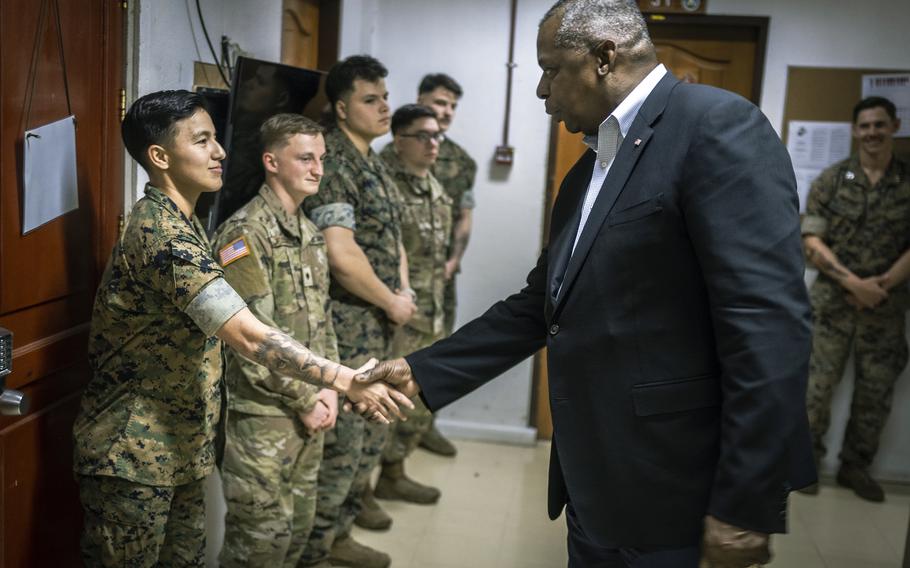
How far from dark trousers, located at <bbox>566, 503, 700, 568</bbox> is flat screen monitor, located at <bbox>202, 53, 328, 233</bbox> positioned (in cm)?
131

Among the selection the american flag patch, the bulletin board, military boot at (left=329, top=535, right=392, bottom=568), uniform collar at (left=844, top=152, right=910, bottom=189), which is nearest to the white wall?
the bulletin board

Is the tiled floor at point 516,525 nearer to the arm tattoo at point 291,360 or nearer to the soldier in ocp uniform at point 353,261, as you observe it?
the soldier in ocp uniform at point 353,261

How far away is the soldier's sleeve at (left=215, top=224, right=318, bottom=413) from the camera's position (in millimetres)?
2191

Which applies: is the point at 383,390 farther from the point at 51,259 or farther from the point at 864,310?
the point at 864,310

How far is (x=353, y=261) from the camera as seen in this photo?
8.86 feet

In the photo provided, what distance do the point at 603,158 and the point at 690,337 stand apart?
39 cm

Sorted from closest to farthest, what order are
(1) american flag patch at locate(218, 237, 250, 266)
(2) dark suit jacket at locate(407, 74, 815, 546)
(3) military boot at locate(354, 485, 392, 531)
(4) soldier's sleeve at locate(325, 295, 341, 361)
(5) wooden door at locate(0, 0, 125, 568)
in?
1. (2) dark suit jacket at locate(407, 74, 815, 546)
2. (5) wooden door at locate(0, 0, 125, 568)
3. (1) american flag patch at locate(218, 237, 250, 266)
4. (4) soldier's sleeve at locate(325, 295, 341, 361)
5. (3) military boot at locate(354, 485, 392, 531)

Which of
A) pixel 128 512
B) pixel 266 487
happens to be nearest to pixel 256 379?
pixel 266 487

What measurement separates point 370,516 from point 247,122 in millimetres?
1561

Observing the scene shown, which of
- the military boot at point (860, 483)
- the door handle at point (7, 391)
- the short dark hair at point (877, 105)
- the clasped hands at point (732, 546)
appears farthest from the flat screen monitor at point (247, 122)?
the military boot at point (860, 483)

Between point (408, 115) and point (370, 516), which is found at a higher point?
point (408, 115)

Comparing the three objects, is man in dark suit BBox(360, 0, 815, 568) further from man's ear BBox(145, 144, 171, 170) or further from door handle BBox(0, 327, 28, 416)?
door handle BBox(0, 327, 28, 416)

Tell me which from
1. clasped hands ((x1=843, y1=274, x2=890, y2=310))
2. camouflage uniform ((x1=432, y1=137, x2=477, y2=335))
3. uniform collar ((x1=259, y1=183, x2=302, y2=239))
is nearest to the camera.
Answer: uniform collar ((x1=259, y1=183, x2=302, y2=239))

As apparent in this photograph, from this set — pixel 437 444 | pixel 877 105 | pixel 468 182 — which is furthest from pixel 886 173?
pixel 437 444
